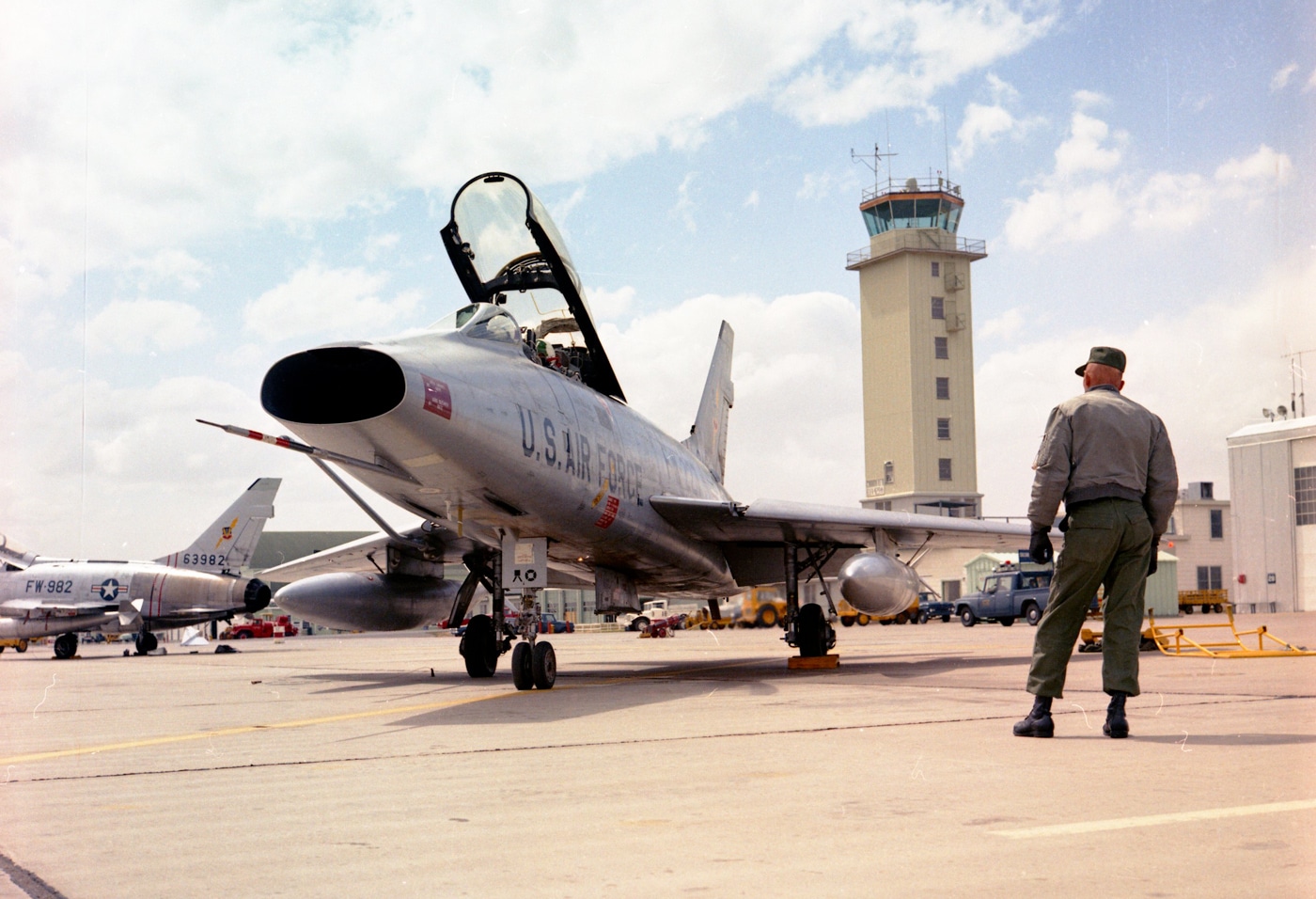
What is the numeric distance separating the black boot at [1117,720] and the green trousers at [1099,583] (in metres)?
0.12

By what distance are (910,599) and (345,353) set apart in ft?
25.8

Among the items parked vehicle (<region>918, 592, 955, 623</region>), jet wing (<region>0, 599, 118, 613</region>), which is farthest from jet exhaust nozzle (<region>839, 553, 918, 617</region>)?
parked vehicle (<region>918, 592, 955, 623</region>)

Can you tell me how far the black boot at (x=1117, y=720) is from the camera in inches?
221

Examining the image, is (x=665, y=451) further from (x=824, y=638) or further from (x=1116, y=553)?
(x=1116, y=553)

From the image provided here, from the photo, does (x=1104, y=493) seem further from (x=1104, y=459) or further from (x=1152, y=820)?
(x=1152, y=820)

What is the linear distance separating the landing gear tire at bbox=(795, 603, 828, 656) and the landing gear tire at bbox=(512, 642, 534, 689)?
5430 mm

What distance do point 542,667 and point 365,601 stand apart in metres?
5.33

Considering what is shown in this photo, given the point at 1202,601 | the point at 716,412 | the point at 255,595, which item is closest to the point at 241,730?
the point at 716,412

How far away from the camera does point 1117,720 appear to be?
565 cm

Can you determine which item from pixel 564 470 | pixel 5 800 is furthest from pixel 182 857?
pixel 564 470

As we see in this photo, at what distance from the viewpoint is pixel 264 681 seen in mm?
13938

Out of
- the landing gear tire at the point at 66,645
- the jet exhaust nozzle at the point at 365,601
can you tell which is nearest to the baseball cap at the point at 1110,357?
the jet exhaust nozzle at the point at 365,601

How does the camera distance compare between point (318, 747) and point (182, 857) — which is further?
point (318, 747)

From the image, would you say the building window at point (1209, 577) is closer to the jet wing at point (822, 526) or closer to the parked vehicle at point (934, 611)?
the parked vehicle at point (934, 611)
